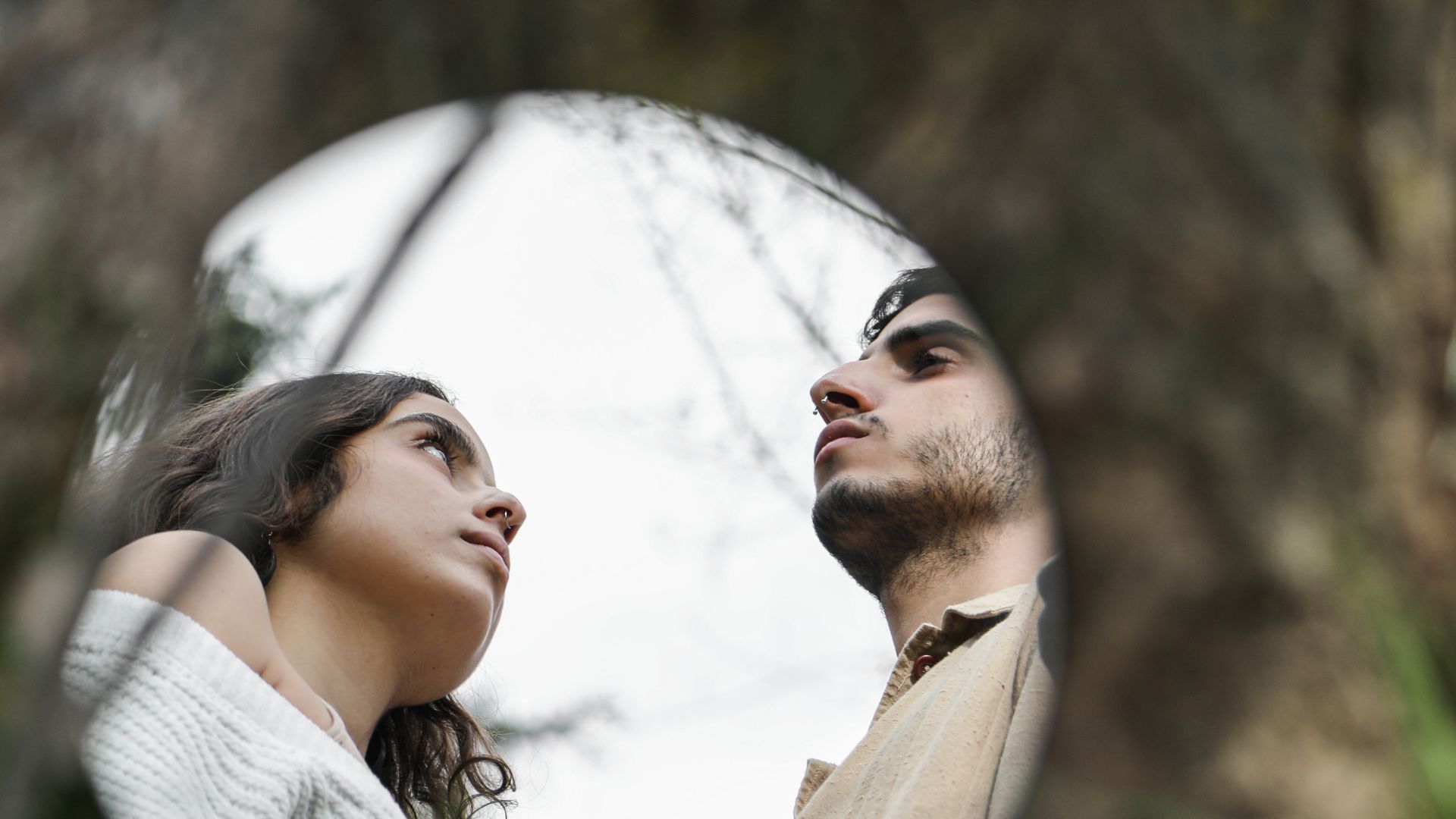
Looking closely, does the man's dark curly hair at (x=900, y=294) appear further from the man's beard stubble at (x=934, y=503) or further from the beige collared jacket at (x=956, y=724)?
the beige collared jacket at (x=956, y=724)

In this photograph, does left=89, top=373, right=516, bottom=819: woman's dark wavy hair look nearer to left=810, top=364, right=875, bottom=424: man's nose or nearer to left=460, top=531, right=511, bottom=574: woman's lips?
left=460, top=531, right=511, bottom=574: woman's lips

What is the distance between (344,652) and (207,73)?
88cm

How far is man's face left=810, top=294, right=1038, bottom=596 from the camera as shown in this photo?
5.81 feet

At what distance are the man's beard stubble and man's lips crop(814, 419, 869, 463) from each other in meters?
0.04

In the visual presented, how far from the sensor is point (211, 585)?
4.19ft

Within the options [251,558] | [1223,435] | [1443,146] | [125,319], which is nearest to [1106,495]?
[1223,435]

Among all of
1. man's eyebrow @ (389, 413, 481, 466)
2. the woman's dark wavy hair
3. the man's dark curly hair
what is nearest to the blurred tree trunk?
the woman's dark wavy hair

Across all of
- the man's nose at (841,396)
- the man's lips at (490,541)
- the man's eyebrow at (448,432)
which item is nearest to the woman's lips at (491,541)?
the man's lips at (490,541)

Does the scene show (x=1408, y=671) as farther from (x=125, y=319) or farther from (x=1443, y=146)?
(x=125, y=319)

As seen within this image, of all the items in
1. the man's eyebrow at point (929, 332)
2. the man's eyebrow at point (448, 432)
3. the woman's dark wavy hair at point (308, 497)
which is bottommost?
the woman's dark wavy hair at point (308, 497)

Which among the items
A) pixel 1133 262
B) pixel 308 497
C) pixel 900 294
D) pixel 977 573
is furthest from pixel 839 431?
pixel 1133 262

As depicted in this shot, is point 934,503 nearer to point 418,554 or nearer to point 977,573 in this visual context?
point 977,573

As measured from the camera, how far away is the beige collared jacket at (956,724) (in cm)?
115

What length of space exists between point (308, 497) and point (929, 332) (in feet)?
3.38
